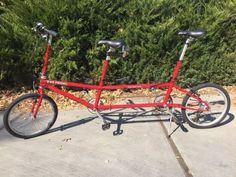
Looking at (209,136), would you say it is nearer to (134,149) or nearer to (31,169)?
(134,149)

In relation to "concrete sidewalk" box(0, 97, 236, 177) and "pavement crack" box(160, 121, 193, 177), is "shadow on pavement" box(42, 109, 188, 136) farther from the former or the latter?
"pavement crack" box(160, 121, 193, 177)

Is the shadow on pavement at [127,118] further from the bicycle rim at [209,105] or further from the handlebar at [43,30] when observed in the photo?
the handlebar at [43,30]

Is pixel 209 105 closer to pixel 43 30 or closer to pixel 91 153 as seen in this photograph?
pixel 91 153

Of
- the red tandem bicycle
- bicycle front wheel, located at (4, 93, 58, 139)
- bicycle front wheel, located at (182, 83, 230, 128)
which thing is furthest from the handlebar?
bicycle front wheel, located at (182, 83, 230, 128)

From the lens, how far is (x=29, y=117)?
15.3 feet

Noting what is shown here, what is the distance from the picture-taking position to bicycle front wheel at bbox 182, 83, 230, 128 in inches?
181

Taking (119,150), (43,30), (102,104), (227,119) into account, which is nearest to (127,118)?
(102,104)

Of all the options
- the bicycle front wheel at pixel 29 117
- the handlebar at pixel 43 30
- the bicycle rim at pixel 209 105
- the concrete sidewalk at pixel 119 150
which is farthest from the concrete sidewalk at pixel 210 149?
the handlebar at pixel 43 30

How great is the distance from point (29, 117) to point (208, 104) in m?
2.16

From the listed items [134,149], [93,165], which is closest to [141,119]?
[134,149]

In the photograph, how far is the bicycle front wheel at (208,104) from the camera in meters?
4.61

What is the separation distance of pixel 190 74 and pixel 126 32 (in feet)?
4.01

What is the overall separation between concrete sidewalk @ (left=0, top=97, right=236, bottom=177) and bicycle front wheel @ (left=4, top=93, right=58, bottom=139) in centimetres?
10

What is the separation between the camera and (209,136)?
14.9ft
